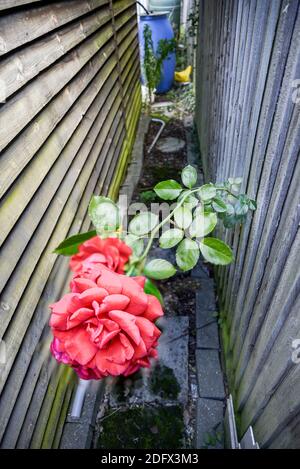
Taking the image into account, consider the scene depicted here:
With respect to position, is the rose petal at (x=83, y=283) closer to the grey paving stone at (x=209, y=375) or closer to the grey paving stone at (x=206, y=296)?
the grey paving stone at (x=209, y=375)

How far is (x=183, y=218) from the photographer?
0.80 metres

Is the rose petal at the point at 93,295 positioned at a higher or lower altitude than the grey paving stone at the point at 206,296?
higher

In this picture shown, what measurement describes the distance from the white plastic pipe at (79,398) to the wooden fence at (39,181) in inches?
2.6

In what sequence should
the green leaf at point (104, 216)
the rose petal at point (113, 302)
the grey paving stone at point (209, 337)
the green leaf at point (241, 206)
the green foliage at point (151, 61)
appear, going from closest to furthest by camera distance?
the rose petal at point (113, 302), the green leaf at point (104, 216), the green leaf at point (241, 206), the grey paving stone at point (209, 337), the green foliage at point (151, 61)

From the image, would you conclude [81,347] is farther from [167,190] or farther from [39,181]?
[39,181]

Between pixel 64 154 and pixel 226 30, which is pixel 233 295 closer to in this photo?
pixel 64 154

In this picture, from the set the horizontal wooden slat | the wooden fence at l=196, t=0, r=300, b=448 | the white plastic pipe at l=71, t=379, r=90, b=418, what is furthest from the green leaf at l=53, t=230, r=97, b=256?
the white plastic pipe at l=71, t=379, r=90, b=418

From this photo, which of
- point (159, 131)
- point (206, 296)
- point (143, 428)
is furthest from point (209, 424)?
point (159, 131)

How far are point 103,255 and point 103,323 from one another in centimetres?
12

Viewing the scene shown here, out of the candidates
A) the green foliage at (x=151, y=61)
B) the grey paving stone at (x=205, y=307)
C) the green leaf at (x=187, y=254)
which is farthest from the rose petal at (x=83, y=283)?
the green foliage at (x=151, y=61)

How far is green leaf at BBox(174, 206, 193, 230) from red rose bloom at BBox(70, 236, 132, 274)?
0.24 metres

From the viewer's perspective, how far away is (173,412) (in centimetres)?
188

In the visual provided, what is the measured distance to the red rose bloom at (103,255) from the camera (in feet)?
1.81
